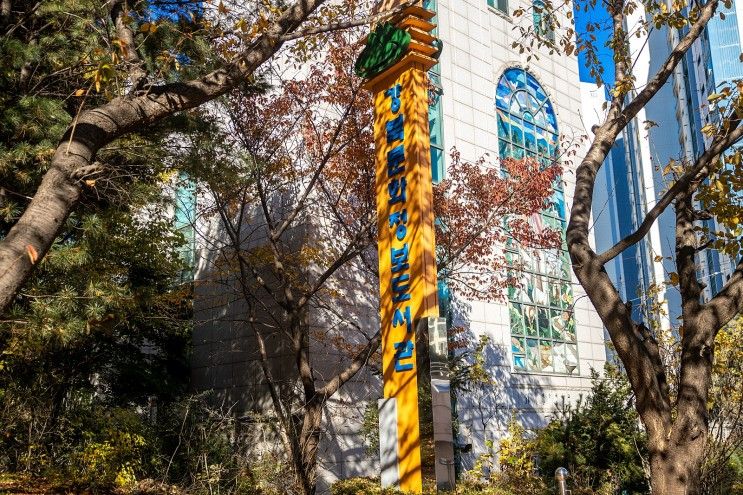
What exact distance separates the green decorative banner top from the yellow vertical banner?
134 mm

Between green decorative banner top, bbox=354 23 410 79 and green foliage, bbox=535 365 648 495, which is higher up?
green decorative banner top, bbox=354 23 410 79

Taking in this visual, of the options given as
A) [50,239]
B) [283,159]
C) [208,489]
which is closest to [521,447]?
[208,489]

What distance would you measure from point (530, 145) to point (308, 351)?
1102 centimetres

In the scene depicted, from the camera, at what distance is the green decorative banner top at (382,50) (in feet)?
29.6

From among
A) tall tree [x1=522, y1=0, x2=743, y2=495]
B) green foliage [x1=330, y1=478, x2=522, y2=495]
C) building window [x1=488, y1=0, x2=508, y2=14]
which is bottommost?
green foliage [x1=330, y1=478, x2=522, y2=495]

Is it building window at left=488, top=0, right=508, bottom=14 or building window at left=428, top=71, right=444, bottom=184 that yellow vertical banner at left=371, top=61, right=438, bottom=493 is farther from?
building window at left=488, top=0, right=508, bottom=14

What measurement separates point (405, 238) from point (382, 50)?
2.60 metres

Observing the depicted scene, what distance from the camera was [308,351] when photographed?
14789mm

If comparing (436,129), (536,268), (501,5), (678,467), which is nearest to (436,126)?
(436,129)

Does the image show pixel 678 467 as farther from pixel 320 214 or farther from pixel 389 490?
pixel 320 214

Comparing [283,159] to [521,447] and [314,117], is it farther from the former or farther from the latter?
[521,447]

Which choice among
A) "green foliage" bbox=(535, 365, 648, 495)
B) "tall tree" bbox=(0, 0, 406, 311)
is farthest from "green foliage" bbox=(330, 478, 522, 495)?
"tall tree" bbox=(0, 0, 406, 311)

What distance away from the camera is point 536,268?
21.1 metres

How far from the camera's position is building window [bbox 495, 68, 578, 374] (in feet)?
65.7
